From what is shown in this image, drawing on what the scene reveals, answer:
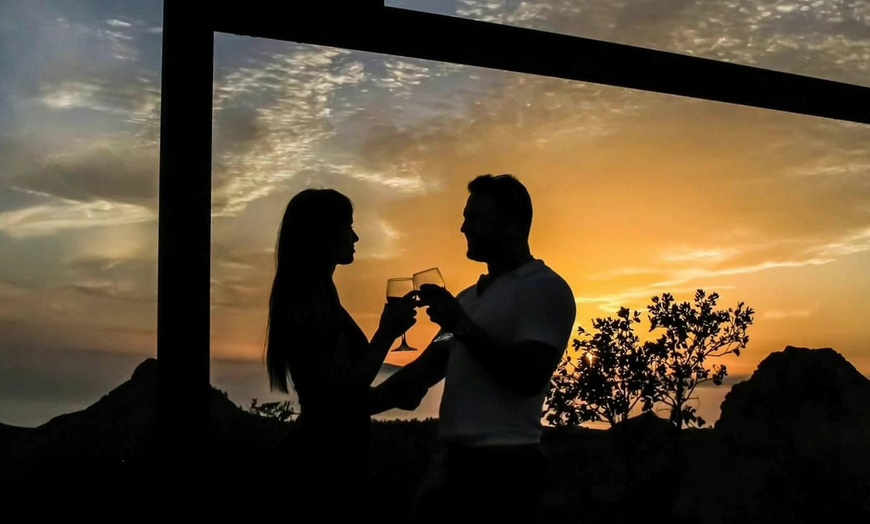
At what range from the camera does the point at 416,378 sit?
7.39 ft

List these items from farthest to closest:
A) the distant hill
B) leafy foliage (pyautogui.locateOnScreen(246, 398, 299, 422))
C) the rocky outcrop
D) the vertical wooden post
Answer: the rocky outcrop
the distant hill
leafy foliage (pyautogui.locateOnScreen(246, 398, 299, 422))
the vertical wooden post

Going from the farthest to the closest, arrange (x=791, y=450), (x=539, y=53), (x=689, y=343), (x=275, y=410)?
(x=689, y=343)
(x=791, y=450)
(x=275, y=410)
(x=539, y=53)

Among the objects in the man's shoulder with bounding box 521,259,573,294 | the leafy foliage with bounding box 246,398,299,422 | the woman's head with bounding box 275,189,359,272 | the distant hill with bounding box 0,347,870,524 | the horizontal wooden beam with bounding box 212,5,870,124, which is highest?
the horizontal wooden beam with bounding box 212,5,870,124

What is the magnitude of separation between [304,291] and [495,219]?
1.60 ft

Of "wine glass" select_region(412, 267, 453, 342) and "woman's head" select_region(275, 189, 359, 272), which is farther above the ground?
"woman's head" select_region(275, 189, 359, 272)

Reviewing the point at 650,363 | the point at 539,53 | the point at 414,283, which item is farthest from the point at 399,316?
the point at 650,363

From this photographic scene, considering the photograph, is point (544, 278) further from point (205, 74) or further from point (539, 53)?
point (205, 74)

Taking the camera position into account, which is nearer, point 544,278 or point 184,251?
point 184,251

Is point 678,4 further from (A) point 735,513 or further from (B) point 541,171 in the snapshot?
(A) point 735,513

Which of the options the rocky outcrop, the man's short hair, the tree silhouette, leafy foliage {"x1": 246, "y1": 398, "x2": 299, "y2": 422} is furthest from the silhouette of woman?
the rocky outcrop

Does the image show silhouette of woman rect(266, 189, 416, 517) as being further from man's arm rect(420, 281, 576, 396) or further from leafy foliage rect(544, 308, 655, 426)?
leafy foliage rect(544, 308, 655, 426)

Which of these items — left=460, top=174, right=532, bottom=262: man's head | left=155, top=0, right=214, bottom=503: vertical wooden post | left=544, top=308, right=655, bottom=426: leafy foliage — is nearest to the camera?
left=155, top=0, right=214, bottom=503: vertical wooden post

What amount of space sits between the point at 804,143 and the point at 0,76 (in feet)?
10.4

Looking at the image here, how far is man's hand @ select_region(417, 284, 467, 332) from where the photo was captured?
197 centimetres
